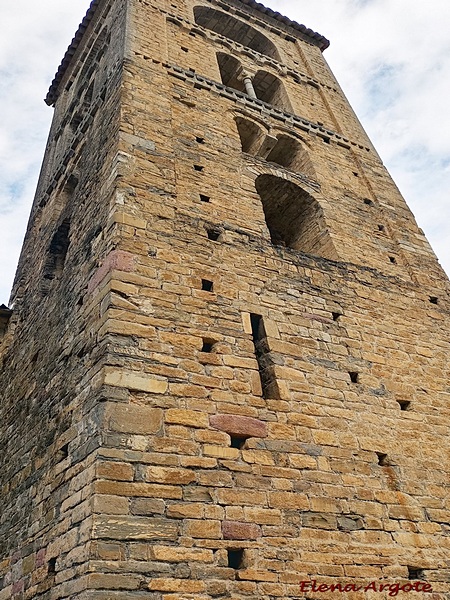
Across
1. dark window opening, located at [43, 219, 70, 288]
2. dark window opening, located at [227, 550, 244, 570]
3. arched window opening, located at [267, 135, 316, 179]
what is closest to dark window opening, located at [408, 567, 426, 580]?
dark window opening, located at [227, 550, 244, 570]

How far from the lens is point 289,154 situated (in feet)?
30.3

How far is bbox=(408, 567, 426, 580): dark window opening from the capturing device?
4117mm

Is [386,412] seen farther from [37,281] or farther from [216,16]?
[216,16]

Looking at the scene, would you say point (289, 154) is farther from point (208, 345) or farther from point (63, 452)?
point (63, 452)

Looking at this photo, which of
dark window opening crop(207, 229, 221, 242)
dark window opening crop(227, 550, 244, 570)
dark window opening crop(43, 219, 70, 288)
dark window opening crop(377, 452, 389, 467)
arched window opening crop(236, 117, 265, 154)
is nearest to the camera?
dark window opening crop(227, 550, 244, 570)

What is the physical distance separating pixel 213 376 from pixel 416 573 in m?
2.35

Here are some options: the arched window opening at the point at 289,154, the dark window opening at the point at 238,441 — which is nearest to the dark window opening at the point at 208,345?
the dark window opening at the point at 238,441

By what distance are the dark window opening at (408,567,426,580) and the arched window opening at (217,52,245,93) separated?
31.7 ft

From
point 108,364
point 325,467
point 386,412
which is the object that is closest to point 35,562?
point 108,364

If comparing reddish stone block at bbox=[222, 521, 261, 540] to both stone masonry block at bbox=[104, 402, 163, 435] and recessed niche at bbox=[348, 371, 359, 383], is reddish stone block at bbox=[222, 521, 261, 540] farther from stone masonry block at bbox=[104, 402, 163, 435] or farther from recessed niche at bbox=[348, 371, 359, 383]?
recessed niche at bbox=[348, 371, 359, 383]

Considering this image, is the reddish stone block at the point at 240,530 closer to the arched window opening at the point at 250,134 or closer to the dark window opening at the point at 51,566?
the dark window opening at the point at 51,566

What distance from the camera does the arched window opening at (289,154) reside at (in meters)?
8.90

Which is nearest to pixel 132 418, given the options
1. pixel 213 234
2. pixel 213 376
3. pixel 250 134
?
pixel 213 376

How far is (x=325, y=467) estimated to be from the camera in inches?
170
